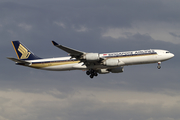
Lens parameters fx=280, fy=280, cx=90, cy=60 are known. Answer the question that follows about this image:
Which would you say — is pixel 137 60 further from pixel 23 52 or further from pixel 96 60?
pixel 23 52

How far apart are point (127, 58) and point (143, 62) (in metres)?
3.72

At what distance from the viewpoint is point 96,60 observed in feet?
198

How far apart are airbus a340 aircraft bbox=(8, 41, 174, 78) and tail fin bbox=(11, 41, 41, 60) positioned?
114 centimetres

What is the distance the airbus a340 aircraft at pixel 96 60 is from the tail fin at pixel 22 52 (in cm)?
114

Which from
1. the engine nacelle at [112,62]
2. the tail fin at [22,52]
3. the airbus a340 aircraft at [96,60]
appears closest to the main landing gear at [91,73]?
the airbus a340 aircraft at [96,60]

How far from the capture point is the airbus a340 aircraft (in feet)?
199

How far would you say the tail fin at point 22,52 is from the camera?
70.8m

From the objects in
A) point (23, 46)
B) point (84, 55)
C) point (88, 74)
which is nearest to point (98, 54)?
point (84, 55)

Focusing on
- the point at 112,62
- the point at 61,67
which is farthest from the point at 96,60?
the point at 61,67

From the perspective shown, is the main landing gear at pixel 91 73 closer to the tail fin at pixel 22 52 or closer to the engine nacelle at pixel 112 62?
the engine nacelle at pixel 112 62

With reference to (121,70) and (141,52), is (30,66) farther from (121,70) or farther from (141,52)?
(141,52)

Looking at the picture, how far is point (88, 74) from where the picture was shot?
222 ft

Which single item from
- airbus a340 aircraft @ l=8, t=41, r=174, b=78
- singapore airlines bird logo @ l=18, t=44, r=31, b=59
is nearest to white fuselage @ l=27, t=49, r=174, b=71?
airbus a340 aircraft @ l=8, t=41, r=174, b=78

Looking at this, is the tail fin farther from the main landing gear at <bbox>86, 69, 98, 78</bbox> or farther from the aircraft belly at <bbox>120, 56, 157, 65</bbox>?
the aircraft belly at <bbox>120, 56, 157, 65</bbox>
